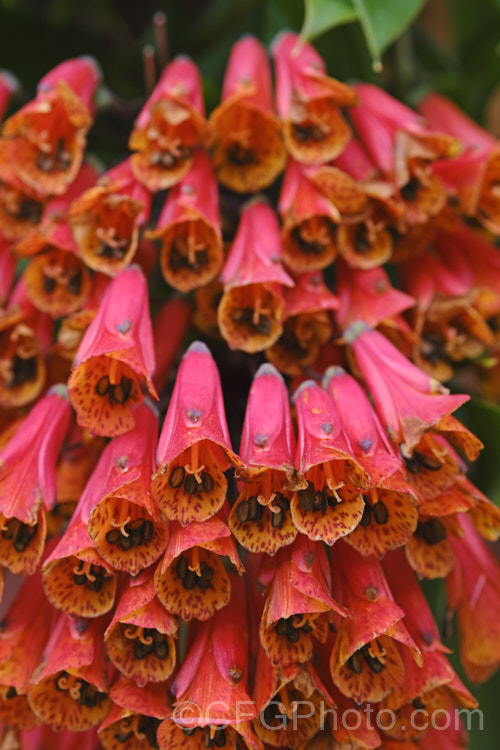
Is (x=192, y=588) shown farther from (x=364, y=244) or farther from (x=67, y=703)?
(x=364, y=244)

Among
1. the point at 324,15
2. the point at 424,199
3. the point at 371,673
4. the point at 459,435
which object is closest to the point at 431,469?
the point at 459,435

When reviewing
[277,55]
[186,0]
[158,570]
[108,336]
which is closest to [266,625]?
[158,570]

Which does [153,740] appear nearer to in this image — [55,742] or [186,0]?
[55,742]

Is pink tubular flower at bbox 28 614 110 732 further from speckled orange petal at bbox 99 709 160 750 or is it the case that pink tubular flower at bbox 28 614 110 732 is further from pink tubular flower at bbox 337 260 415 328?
pink tubular flower at bbox 337 260 415 328

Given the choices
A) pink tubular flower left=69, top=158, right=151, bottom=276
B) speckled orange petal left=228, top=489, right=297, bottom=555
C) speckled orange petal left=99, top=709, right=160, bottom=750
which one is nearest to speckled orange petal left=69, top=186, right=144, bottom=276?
pink tubular flower left=69, top=158, right=151, bottom=276

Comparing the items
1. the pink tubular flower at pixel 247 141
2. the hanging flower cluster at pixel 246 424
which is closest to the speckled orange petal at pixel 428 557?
the hanging flower cluster at pixel 246 424

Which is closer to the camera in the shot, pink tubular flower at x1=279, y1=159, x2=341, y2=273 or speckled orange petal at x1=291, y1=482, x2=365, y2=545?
speckled orange petal at x1=291, y1=482, x2=365, y2=545
